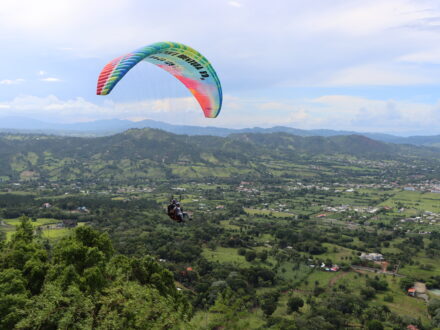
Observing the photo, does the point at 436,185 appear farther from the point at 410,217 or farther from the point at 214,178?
the point at 214,178

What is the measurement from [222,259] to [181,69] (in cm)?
4392

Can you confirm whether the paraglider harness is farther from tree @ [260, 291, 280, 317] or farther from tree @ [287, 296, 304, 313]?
tree @ [287, 296, 304, 313]

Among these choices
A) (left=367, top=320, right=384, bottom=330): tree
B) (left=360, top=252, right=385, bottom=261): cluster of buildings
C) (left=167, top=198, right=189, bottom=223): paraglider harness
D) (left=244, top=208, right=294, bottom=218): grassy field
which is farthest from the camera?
(left=244, top=208, right=294, bottom=218): grassy field

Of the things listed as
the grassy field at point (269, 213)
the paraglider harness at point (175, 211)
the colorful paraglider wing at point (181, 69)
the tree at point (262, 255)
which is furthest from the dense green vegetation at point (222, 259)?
the colorful paraglider wing at point (181, 69)

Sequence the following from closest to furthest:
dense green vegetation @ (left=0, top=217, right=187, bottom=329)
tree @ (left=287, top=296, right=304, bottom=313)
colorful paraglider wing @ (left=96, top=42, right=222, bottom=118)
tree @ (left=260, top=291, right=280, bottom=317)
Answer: dense green vegetation @ (left=0, top=217, right=187, bottom=329) < colorful paraglider wing @ (left=96, top=42, right=222, bottom=118) < tree @ (left=260, top=291, right=280, bottom=317) < tree @ (left=287, top=296, right=304, bottom=313)

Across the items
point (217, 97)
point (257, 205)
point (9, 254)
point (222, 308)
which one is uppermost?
point (217, 97)

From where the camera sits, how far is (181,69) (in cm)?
2177

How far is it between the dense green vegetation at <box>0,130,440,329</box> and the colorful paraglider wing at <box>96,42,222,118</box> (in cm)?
1098

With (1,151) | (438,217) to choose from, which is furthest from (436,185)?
(1,151)

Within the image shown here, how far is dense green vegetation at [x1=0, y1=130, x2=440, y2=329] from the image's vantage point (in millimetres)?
17625

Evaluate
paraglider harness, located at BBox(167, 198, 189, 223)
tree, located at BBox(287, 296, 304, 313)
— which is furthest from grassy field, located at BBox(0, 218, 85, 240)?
paraglider harness, located at BBox(167, 198, 189, 223)

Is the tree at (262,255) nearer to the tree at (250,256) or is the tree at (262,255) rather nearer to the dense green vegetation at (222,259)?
the dense green vegetation at (222,259)

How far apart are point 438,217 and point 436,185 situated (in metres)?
80.3

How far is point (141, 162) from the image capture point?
19975 centimetres
